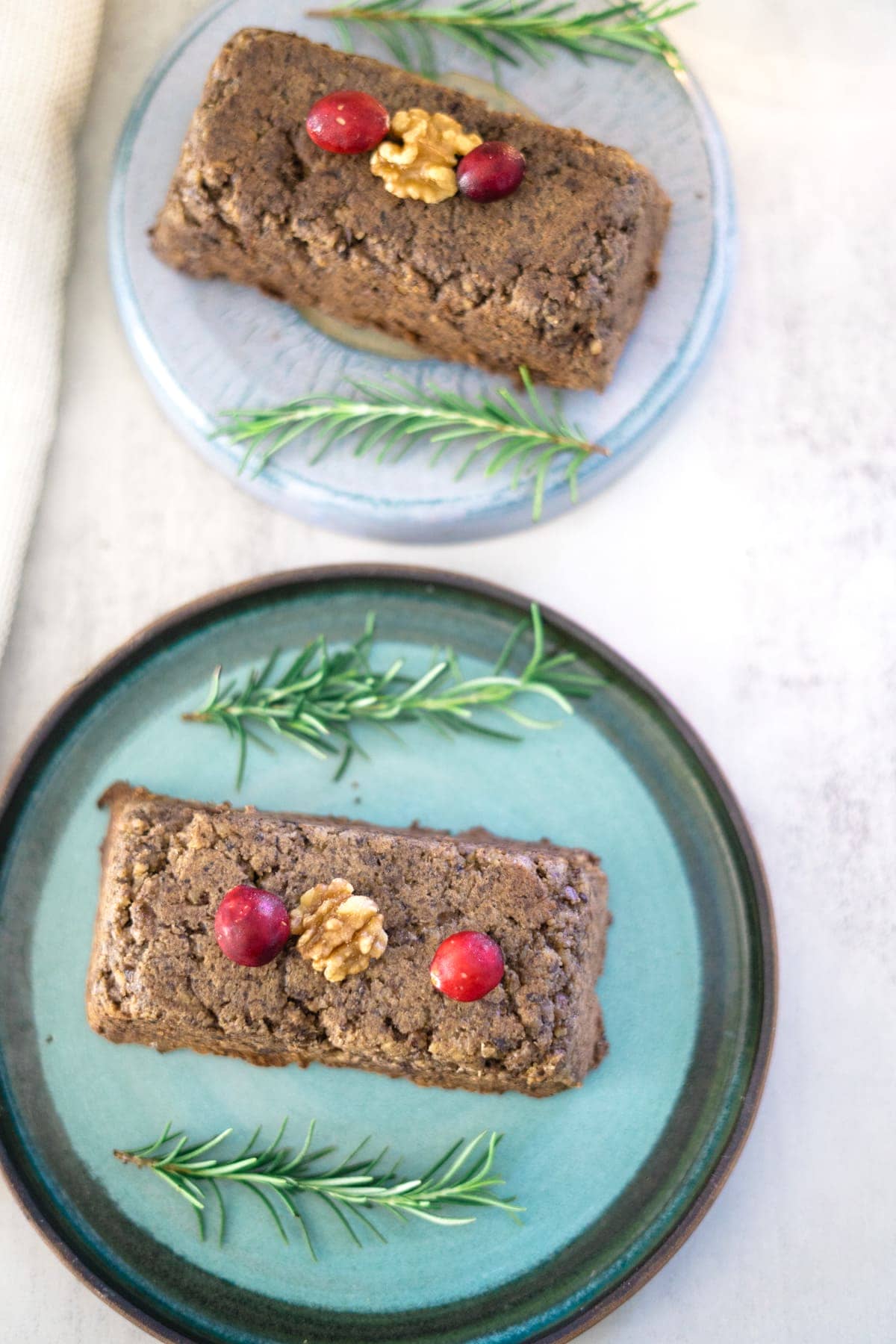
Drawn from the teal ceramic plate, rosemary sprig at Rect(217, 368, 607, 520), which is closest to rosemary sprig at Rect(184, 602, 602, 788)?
the teal ceramic plate

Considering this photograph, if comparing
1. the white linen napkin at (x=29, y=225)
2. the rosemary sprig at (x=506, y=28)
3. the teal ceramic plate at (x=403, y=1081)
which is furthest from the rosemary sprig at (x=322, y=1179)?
the rosemary sprig at (x=506, y=28)

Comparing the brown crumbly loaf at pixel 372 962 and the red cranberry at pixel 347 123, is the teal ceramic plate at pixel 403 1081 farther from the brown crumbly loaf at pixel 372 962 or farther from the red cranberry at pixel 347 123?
the red cranberry at pixel 347 123

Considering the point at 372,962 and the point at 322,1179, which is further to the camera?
the point at 322,1179

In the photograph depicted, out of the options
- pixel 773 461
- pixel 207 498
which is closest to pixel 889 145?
pixel 773 461

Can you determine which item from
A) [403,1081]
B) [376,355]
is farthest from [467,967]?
[376,355]

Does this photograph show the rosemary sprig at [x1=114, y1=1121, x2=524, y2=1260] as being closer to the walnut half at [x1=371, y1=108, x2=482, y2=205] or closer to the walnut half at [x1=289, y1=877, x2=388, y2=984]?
the walnut half at [x1=289, y1=877, x2=388, y2=984]

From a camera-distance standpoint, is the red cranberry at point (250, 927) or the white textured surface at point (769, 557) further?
the white textured surface at point (769, 557)

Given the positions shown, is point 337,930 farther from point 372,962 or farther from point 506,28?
point 506,28
